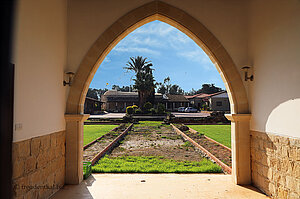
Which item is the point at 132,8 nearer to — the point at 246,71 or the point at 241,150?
the point at 246,71

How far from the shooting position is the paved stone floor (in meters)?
3.13

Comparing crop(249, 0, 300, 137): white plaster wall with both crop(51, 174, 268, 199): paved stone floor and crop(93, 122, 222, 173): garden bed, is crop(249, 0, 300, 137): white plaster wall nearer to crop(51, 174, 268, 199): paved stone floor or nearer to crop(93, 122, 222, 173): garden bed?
crop(51, 174, 268, 199): paved stone floor

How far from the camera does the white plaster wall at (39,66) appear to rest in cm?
229

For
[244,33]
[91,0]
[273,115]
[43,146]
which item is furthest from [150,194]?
[91,0]

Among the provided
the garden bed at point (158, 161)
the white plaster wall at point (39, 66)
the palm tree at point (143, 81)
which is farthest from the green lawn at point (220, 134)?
the palm tree at point (143, 81)

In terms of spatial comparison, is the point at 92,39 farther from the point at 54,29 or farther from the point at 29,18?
the point at 29,18

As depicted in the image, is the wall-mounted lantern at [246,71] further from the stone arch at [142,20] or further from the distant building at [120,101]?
the distant building at [120,101]

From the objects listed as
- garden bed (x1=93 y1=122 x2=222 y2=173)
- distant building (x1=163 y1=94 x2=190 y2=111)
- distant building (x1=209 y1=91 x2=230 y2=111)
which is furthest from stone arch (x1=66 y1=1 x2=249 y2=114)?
distant building (x1=163 y1=94 x2=190 y2=111)

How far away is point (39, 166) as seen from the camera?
2.71 metres

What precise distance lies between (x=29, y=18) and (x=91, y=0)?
172cm

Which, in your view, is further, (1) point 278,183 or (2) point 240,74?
(2) point 240,74

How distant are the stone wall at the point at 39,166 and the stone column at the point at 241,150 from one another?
3408mm

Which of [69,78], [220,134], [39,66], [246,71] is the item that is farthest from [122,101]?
[39,66]

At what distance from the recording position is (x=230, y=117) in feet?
12.4
